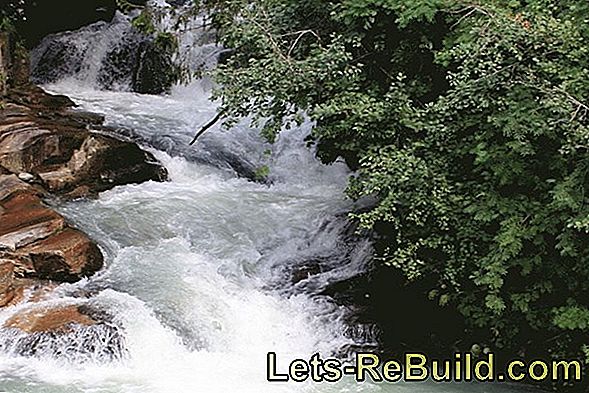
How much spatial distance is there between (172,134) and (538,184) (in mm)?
6034

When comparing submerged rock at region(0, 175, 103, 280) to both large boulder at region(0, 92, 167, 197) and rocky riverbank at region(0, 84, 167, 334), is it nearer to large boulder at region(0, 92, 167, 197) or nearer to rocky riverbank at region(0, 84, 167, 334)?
rocky riverbank at region(0, 84, 167, 334)

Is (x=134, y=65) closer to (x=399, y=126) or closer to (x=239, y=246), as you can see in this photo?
(x=239, y=246)

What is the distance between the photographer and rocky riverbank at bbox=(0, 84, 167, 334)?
20.3 ft

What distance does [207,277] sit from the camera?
22.6 ft

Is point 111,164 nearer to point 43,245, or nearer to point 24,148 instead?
point 24,148

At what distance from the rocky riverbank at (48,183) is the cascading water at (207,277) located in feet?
0.57

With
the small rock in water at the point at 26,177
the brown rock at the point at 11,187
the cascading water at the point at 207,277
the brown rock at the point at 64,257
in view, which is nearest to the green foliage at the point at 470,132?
the cascading water at the point at 207,277

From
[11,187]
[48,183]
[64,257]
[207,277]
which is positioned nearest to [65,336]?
[64,257]

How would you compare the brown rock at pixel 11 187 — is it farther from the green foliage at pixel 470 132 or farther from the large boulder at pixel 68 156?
the green foliage at pixel 470 132

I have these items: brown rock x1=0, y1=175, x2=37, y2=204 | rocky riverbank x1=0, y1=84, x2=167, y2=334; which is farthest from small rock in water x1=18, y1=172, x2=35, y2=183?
brown rock x1=0, y1=175, x2=37, y2=204

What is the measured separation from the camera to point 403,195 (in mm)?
5691

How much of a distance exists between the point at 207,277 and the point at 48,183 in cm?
249

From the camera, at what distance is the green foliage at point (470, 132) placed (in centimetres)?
517

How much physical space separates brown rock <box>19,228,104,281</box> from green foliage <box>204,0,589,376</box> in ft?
6.03
